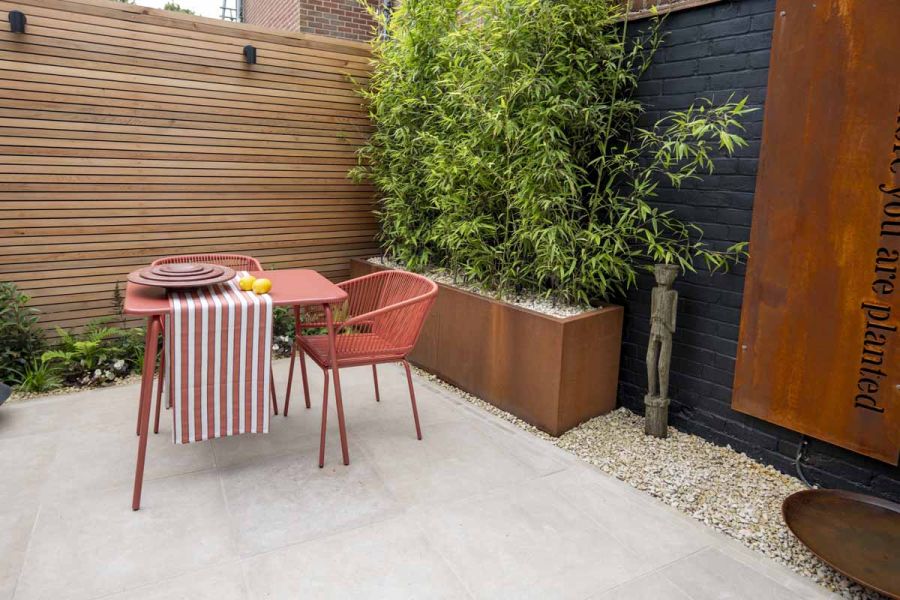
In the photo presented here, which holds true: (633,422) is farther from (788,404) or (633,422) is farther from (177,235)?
(177,235)

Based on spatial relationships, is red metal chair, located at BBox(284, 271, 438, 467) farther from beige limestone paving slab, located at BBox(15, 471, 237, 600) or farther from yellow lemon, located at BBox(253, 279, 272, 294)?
beige limestone paving slab, located at BBox(15, 471, 237, 600)

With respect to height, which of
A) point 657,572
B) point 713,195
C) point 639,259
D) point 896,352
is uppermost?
point 713,195

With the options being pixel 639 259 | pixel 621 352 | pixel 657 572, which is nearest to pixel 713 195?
pixel 639 259

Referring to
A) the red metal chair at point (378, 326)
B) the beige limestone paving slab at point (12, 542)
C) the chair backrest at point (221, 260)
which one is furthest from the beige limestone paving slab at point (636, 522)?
the chair backrest at point (221, 260)

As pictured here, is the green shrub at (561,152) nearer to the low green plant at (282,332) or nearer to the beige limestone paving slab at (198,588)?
Result: the low green plant at (282,332)

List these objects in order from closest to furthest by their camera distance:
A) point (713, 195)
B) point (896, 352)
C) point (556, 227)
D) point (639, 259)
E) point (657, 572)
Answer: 1. point (657, 572)
2. point (896, 352)
3. point (713, 195)
4. point (556, 227)
5. point (639, 259)

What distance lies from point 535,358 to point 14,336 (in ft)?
10.6

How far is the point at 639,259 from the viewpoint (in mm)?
3379

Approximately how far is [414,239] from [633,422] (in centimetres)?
206

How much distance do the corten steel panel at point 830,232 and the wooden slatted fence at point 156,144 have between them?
337 cm

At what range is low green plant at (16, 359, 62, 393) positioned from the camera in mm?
3641

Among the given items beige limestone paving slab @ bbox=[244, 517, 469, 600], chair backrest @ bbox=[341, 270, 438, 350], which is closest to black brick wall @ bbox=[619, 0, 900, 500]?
chair backrest @ bbox=[341, 270, 438, 350]

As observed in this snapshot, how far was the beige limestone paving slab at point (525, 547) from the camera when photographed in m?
2.08

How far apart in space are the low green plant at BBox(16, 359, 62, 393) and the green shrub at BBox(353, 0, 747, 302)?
8.54 feet
